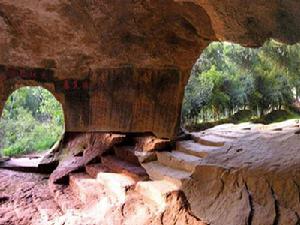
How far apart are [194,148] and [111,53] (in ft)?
8.87

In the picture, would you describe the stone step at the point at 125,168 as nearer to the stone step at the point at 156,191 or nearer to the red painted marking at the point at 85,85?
the stone step at the point at 156,191

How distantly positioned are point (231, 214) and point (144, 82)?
4.16 m

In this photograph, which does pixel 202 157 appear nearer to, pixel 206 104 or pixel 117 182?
pixel 117 182

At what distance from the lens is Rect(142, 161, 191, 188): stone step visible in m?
5.06

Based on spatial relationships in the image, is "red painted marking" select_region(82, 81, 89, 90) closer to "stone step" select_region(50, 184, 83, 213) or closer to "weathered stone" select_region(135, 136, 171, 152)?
"weathered stone" select_region(135, 136, 171, 152)

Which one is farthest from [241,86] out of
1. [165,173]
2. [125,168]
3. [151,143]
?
[165,173]

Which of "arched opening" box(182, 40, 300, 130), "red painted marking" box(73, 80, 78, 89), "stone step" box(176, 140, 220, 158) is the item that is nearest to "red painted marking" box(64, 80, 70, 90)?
"red painted marking" box(73, 80, 78, 89)

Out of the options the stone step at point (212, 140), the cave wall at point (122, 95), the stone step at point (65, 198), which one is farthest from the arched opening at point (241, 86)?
the stone step at point (65, 198)

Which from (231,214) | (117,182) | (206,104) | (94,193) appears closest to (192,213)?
(231,214)

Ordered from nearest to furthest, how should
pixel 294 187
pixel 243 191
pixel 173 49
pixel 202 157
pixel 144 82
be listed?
pixel 294 187 → pixel 243 191 → pixel 202 157 → pixel 173 49 → pixel 144 82

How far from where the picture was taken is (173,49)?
696cm

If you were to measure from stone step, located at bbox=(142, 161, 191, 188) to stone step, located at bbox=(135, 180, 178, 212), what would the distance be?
0.30ft

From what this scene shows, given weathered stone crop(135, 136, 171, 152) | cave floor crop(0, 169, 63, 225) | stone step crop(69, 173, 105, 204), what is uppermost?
weathered stone crop(135, 136, 171, 152)

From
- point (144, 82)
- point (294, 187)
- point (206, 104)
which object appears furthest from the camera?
point (206, 104)
